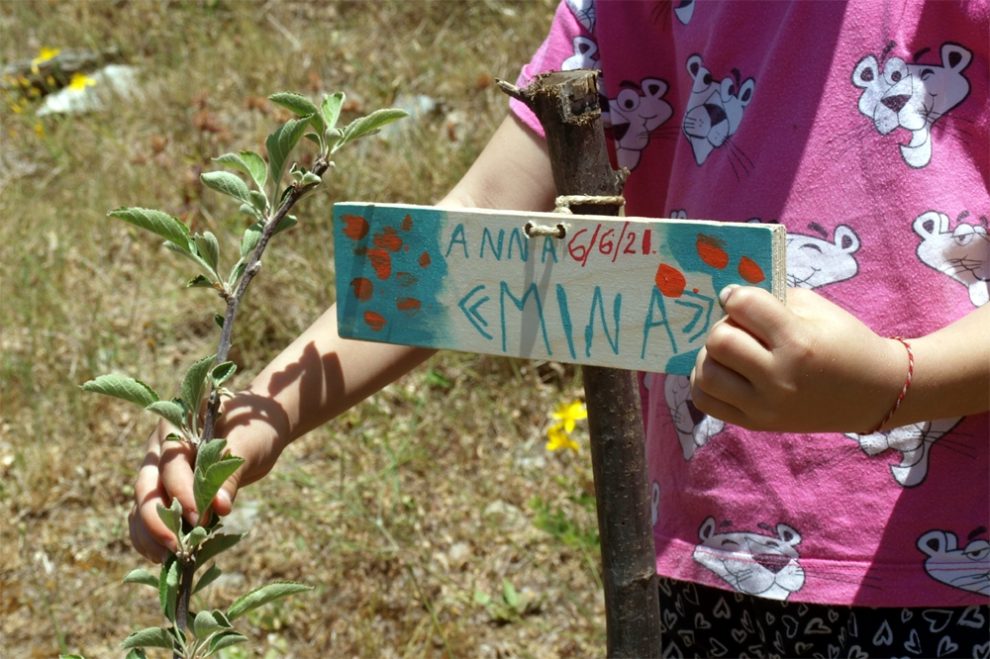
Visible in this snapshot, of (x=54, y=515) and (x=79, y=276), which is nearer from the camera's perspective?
(x=54, y=515)

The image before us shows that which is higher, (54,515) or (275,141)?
(275,141)

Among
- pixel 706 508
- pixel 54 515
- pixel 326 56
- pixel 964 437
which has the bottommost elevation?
pixel 54 515

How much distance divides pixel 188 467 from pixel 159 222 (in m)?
0.24

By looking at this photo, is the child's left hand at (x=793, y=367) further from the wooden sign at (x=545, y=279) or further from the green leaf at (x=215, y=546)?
the green leaf at (x=215, y=546)

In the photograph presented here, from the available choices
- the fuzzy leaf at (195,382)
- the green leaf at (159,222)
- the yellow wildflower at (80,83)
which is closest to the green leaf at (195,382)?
the fuzzy leaf at (195,382)

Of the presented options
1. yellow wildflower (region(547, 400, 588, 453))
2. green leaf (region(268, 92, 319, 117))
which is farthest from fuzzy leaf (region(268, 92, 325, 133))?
yellow wildflower (region(547, 400, 588, 453))

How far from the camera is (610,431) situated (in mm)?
878

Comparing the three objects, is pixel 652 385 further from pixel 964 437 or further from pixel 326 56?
pixel 326 56

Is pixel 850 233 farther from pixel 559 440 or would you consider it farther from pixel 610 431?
pixel 559 440

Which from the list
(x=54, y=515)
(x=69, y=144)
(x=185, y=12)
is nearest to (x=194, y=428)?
(x=54, y=515)

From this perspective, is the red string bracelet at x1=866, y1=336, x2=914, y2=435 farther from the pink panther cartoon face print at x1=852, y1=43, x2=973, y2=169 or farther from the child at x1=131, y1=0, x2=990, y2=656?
the pink panther cartoon face print at x1=852, y1=43, x2=973, y2=169

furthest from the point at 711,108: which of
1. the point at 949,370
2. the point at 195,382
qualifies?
the point at 195,382

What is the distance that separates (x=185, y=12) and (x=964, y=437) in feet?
11.9

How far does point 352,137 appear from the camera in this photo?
945mm
